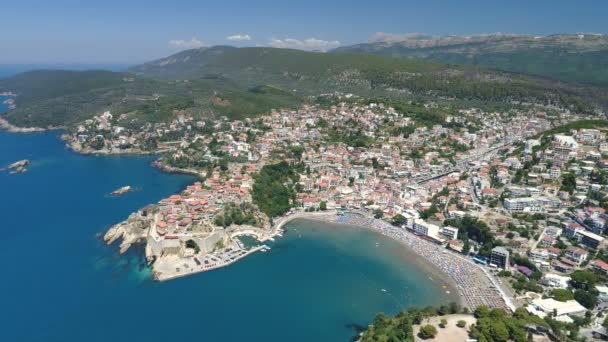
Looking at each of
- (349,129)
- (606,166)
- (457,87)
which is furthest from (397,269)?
(457,87)

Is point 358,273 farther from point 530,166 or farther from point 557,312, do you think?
point 530,166

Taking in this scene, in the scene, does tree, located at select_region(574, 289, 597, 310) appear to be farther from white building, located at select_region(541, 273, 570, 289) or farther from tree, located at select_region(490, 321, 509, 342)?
tree, located at select_region(490, 321, 509, 342)

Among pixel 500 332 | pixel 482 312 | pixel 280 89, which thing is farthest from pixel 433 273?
pixel 280 89

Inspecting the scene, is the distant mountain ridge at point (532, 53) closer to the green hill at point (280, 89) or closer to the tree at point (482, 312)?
the green hill at point (280, 89)

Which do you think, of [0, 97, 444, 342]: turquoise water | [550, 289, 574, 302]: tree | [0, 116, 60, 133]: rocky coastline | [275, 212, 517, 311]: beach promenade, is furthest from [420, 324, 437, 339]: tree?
[0, 116, 60, 133]: rocky coastline

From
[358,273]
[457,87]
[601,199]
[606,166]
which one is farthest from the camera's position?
[457,87]

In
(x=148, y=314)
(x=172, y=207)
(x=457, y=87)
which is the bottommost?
(x=148, y=314)
